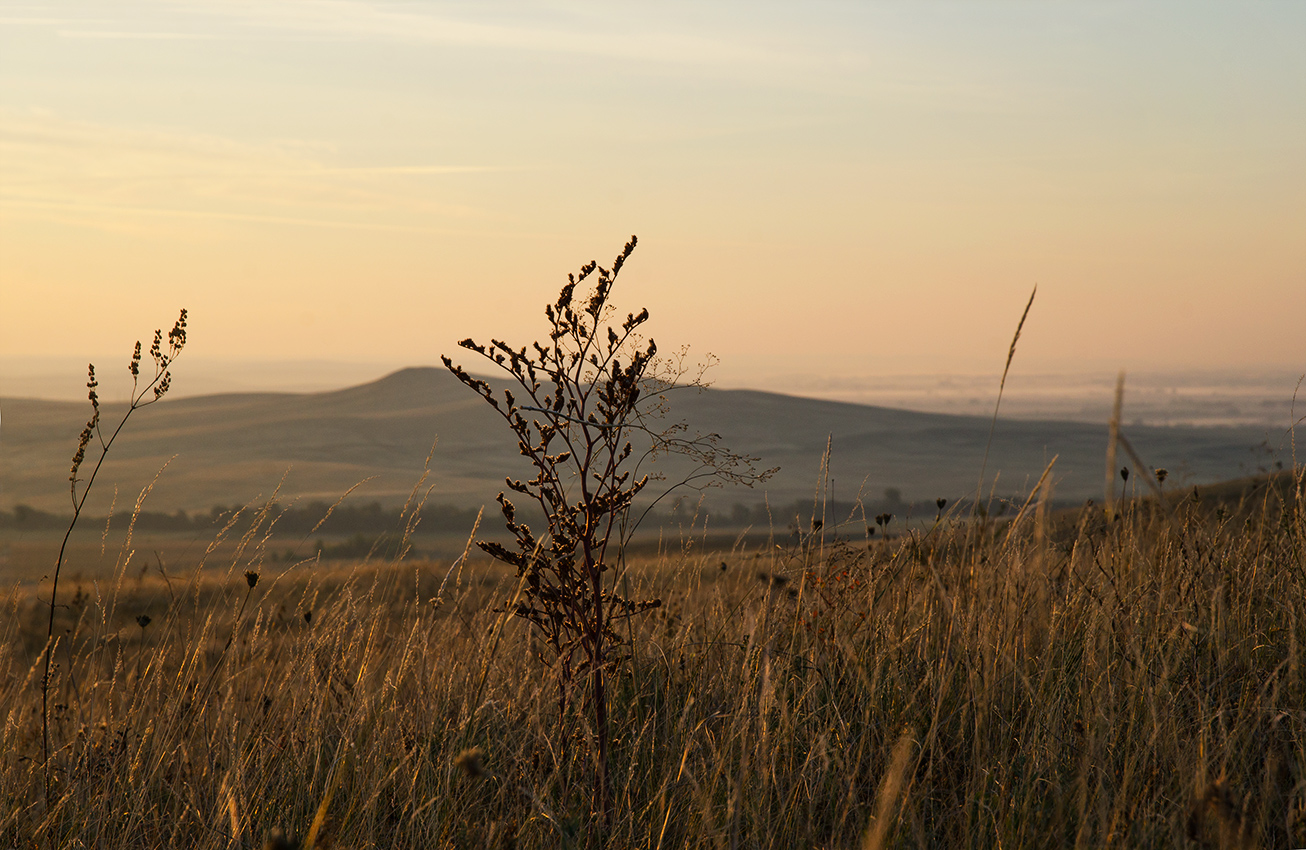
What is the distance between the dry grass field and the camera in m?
2.16

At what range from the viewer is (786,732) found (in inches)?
89.5

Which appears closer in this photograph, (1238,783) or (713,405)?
(1238,783)

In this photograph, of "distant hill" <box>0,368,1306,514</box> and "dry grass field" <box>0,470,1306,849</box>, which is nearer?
"dry grass field" <box>0,470,1306,849</box>

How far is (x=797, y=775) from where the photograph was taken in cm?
246

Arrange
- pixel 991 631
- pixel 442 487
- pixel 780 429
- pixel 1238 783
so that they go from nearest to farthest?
pixel 1238 783
pixel 991 631
pixel 442 487
pixel 780 429

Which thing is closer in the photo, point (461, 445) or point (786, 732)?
point (786, 732)

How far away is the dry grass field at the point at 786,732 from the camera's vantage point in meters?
2.16

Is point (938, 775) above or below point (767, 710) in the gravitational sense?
below

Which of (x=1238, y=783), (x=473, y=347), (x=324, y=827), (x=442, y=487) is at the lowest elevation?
(x=442, y=487)

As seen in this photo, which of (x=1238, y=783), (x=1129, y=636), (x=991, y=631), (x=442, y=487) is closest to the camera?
(x=1238, y=783)

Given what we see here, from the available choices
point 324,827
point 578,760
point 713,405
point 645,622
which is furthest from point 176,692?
point 713,405

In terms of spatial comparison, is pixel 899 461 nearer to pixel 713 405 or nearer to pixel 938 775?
pixel 713 405

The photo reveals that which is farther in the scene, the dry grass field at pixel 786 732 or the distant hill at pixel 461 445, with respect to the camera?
the distant hill at pixel 461 445

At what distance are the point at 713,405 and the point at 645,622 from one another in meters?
78.5
